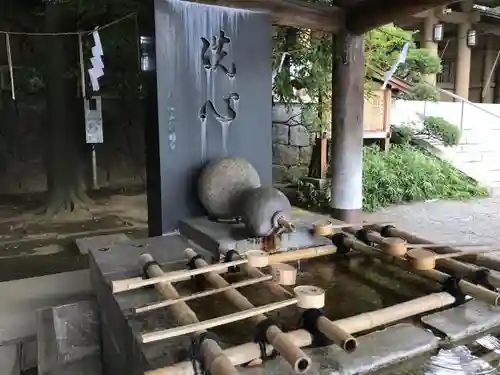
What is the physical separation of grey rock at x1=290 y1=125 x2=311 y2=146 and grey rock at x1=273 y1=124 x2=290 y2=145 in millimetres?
125

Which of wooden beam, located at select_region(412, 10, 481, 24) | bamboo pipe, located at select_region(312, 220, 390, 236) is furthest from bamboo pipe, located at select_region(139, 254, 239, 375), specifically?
wooden beam, located at select_region(412, 10, 481, 24)

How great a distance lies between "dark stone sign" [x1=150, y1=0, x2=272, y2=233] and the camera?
3848mm

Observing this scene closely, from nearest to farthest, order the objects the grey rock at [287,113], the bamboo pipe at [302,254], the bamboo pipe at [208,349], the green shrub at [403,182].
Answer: the bamboo pipe at [208,349] < the bamboo pipe at [302,254] < the green shrub at [403,182] < the grey rock at [287,113]

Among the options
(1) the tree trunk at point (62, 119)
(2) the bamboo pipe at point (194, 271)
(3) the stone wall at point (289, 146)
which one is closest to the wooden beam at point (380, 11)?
(2) the bamboo pipe at point (194, 271)

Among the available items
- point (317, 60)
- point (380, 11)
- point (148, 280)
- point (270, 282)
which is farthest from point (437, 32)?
point (148, 280)

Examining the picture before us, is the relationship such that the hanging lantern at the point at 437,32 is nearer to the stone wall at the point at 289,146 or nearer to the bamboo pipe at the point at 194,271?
the stone wall at the point at 289,146

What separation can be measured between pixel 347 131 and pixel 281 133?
16.4 ft

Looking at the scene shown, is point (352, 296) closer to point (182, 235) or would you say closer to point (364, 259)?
point (364, 259)

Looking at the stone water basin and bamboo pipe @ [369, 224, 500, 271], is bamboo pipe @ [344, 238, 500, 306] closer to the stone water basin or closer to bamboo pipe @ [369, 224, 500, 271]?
the stone water basin

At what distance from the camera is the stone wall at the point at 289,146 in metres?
10.3

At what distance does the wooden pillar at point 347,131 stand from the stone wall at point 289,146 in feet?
14.2

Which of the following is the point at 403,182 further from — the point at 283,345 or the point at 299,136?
the point at 283,345

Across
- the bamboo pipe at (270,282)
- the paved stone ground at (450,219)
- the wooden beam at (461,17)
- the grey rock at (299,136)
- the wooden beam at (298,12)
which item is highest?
the wooden beam at (461,17)

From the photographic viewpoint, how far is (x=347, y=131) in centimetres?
573
